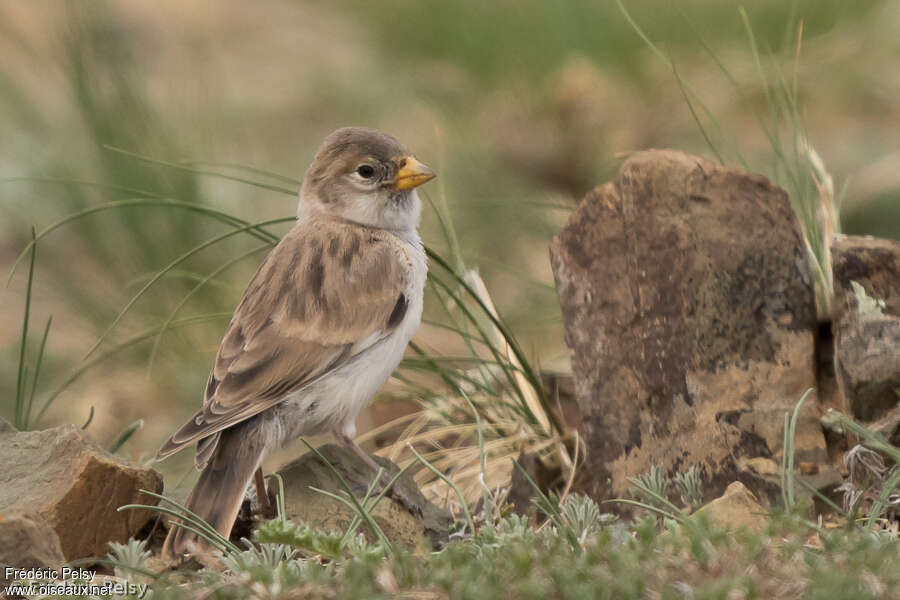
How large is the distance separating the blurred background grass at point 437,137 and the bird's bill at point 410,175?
153 centimetres

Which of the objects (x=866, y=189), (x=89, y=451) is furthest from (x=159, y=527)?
(x=866, y=189)

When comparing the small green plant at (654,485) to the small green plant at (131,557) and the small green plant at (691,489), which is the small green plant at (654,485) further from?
the small green plant at (131,557)

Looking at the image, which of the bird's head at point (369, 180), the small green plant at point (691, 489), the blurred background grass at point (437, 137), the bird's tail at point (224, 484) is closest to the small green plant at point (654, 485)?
the small green plant at point (691, 489)

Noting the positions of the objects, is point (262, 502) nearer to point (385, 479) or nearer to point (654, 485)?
point (385, 479)

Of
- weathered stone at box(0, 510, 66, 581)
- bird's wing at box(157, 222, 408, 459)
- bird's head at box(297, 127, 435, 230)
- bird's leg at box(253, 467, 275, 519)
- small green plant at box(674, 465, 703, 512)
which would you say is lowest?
bird's leg at box(253, 467, 275, 519)

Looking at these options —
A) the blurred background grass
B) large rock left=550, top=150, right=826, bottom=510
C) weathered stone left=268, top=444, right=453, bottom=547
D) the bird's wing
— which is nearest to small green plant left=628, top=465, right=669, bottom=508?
large rock left=550, top=150, right=826, bottom=510

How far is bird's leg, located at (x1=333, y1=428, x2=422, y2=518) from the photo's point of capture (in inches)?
152

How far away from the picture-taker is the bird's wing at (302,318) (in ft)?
12.9

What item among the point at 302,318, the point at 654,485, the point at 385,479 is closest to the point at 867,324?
the point at 654,485

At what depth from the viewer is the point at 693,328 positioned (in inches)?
162

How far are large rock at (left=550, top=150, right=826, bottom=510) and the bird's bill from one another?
2.45 feet

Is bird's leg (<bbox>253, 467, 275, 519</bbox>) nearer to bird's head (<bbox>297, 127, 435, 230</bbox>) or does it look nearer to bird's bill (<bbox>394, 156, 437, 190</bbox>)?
bird's head (<bbox>297, 127, 435, 230</bbox>)

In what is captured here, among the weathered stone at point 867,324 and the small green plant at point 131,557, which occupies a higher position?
the weathered stone at point 867,324

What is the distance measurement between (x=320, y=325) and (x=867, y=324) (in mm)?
1799
